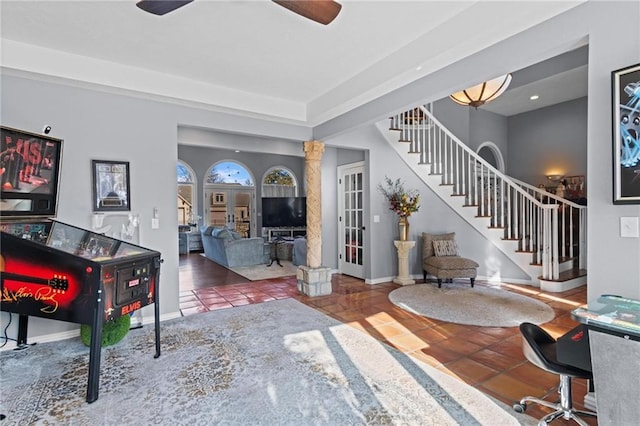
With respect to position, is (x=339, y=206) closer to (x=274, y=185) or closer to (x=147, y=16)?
(x=147, y=16)

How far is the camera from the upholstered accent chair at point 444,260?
503cm

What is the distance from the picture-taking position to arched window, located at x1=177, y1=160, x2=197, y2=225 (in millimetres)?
10070

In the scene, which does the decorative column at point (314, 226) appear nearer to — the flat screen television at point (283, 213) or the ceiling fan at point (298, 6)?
the ceiling fan at point (298, 6)

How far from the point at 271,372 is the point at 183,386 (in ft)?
2.11

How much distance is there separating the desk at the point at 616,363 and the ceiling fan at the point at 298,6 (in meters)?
2.11

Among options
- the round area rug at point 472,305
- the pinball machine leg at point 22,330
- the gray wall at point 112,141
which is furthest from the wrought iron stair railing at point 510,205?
the pinball machine leg at point 22,330

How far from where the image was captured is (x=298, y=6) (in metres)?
1.79

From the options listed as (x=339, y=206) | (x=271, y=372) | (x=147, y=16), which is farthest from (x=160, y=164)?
(x=339, y=206)

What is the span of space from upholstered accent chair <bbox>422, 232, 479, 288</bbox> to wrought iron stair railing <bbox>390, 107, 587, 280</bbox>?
836 mm

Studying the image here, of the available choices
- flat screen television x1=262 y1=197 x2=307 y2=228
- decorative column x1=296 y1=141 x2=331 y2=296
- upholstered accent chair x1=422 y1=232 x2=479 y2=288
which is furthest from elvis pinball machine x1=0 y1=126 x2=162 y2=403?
flat screen television x1=262 y1=197 x2=307 y2=228

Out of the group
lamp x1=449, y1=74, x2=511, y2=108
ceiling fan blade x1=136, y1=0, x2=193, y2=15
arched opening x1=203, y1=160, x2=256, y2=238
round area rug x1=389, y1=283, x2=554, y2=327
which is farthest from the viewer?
arched opening x1=203, y1=160, x2=256, y2=238

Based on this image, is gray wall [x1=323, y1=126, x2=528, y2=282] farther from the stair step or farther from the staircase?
the stair step

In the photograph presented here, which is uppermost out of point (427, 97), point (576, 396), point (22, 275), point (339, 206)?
point (427, 97)

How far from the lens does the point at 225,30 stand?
265cm
